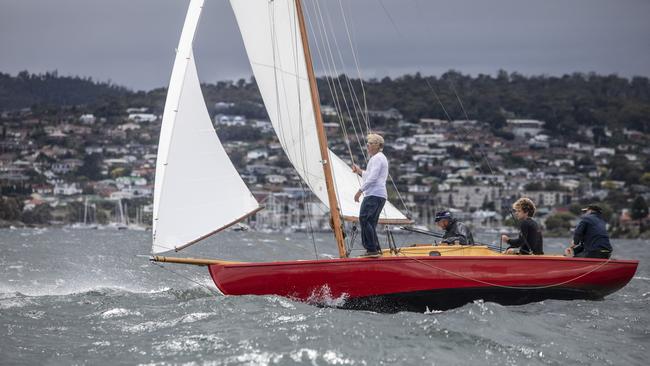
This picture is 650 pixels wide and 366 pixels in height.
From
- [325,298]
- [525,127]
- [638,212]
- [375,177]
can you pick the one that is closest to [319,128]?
[375,177]

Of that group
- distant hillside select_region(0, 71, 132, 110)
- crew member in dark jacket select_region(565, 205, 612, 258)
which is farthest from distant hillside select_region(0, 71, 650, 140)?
crew member in dark jacket select_region(565, 205, 612, 258)

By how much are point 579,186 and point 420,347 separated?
95.5 m

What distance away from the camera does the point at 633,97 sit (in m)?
154

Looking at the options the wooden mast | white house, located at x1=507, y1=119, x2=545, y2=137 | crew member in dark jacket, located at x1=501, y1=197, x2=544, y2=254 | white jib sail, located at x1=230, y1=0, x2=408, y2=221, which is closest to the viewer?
crew member in dark jacket, located at x1=501, y1=197, x2=544, y2=254

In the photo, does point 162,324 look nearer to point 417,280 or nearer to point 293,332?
point 293,332

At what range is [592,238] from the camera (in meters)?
13.0

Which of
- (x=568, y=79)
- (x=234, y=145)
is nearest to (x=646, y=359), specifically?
(x=234, y=145)

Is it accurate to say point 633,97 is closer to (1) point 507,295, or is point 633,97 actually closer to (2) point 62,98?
(2) point 62,98

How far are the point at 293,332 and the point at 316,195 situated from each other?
338cm

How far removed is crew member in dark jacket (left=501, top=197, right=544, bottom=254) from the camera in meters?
12.9

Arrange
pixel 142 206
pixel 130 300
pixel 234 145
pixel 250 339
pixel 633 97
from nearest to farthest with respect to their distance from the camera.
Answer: pixel 250 339 < pixel 130 300 < pixel 142 206 < pixel 234 145 < pixel 633 97

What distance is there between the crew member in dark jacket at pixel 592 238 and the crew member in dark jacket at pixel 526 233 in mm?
379

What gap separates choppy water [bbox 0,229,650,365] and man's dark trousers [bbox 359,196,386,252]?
2.81 feet

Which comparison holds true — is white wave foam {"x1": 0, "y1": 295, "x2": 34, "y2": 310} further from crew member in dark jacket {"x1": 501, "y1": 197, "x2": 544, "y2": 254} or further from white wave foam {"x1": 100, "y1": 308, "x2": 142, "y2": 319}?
crew member in dark jacket {"x1": 501, "y1": 197, "x2": 544, "y2": 254}
